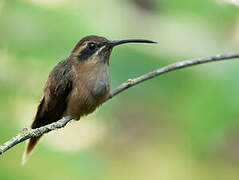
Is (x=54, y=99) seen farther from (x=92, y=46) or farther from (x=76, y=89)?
(x=92, y=46)

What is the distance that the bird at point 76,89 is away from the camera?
14.0 feet

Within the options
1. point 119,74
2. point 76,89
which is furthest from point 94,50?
point 119,74

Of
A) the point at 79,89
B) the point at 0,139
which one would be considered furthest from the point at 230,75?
the point at 0,139

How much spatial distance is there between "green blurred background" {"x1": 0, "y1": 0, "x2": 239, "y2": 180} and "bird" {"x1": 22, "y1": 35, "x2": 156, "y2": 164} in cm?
18

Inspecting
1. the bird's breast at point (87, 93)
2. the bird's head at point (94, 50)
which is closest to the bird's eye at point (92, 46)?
the bird's head at point (94, 50)

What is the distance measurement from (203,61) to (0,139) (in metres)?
1.91

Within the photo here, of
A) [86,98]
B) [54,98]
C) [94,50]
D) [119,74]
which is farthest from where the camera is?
[94,50]

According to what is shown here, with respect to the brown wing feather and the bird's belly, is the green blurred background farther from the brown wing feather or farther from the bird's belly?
the brown wing feather

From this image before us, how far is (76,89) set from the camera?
432 centimetres

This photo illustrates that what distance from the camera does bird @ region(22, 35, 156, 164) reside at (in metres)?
4.25

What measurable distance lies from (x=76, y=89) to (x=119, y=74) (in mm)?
658

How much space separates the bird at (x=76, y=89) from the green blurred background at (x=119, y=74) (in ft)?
0.60

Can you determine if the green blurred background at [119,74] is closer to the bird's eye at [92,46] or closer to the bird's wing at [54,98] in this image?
the bird's wing at [54,98]

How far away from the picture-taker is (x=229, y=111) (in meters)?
3.45
